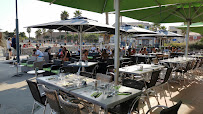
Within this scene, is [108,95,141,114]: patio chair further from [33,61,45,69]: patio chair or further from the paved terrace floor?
[33,61,45,69]: patio chair

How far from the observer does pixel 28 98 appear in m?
4.29

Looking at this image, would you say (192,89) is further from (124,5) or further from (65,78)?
(65,78)

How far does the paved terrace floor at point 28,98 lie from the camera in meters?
3.59

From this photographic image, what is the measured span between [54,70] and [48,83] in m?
2.79

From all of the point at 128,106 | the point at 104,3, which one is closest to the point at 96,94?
the point at 128,106

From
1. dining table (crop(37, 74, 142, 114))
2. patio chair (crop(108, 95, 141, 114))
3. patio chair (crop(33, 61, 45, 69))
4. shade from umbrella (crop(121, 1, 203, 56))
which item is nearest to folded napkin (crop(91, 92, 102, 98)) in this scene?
dining table (crop(37, 74, 142, 114))

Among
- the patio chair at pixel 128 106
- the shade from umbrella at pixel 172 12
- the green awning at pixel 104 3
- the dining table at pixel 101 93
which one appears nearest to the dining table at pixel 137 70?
the dining table at pixel 101 93

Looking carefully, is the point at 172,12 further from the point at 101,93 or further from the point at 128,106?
the point at 101,93

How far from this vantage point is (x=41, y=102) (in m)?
2.86

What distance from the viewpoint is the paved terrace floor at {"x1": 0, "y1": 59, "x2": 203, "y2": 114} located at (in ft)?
11.8

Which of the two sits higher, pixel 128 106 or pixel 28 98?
pixel 128 106

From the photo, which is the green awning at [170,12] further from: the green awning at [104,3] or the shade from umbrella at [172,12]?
the green awning at [104,3]

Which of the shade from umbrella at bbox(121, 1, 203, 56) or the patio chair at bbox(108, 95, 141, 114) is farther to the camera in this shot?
the shade from umbrella at bbox(121, 1, 203, 56)

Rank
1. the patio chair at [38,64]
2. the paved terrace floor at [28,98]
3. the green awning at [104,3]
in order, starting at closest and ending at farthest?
1. the paved terrace floor at [28,98]
2. the green awning at [104,3]
3. the patio chair at [38,64]
